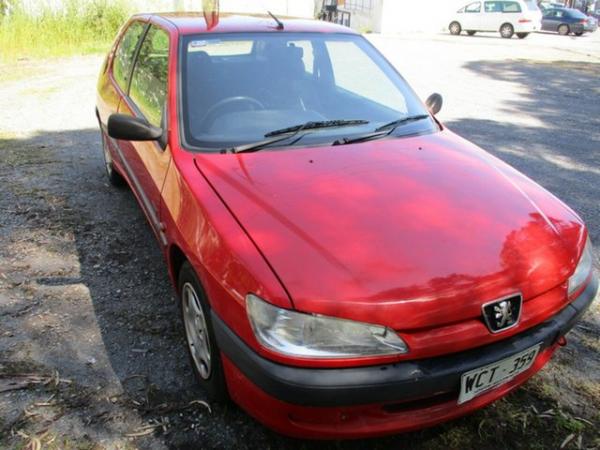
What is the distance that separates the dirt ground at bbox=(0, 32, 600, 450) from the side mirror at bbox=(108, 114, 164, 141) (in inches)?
39.8

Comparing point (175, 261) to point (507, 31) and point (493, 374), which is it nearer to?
point (493, 374)

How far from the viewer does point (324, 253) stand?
1933mm

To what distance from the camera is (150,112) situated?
10.2 ft

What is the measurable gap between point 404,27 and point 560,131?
20.2 metres

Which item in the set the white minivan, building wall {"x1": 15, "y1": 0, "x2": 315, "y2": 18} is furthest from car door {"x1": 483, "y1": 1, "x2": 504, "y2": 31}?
building wall {"x1": 15, "y1": 0, "x2": 315, "y2": 18}

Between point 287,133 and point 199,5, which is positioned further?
point 199,5

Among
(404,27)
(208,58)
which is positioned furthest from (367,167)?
(404,27)

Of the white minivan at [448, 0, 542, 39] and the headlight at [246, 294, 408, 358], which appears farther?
the white minivan at [448, 0, 542, 39]

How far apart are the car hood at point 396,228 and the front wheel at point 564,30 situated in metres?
29.2

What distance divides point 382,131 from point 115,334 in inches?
71.4

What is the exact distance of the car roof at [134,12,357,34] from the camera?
3174mm

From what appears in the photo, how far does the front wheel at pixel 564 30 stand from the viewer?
27.3m

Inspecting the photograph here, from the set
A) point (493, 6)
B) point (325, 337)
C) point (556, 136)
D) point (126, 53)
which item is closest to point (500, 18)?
point (493, 6)

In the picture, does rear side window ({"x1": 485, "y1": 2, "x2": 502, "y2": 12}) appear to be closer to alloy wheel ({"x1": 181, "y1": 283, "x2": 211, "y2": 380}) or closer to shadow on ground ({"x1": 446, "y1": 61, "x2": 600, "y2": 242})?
shadow on ground ({"x1": 446, "y1": 61, "x2": 600, "y2": 242})
